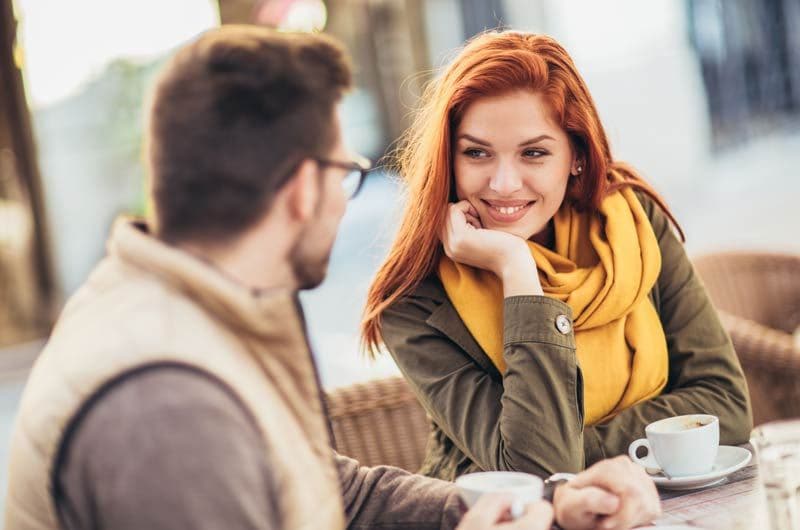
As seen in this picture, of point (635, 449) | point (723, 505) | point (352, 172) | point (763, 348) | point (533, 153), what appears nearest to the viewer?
point (352, 172)

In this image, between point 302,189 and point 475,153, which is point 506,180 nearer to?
point 475,153

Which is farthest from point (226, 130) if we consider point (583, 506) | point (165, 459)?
point (583, 506)

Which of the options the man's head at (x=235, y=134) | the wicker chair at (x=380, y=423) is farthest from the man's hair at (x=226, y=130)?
the wicker chair at (x=380, y=423)

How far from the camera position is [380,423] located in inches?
91.0

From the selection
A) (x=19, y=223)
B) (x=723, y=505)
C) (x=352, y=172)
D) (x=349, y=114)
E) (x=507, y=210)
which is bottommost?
(x=19, y=223)

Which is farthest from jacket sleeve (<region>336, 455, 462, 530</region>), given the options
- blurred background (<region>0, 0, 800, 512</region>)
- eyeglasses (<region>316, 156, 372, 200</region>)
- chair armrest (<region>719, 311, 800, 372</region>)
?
blurred background (<region>0, 0, 800, 512</region>)

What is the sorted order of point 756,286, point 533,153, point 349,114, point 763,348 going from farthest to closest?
1. point 349,114
2. point 756,286
3. point 763,348
4. point 533,153

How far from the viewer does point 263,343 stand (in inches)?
42.9

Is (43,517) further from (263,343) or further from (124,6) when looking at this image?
Answer: (124,6)

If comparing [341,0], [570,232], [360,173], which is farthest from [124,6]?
[360,173]

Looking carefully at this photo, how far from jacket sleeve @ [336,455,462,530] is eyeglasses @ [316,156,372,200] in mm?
496

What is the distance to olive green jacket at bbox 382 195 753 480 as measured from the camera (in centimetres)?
168

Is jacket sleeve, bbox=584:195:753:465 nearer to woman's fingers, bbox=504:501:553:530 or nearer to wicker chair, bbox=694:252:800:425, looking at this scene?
woman's fingers, bbox=504:501:553:530

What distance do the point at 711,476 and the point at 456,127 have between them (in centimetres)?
83
